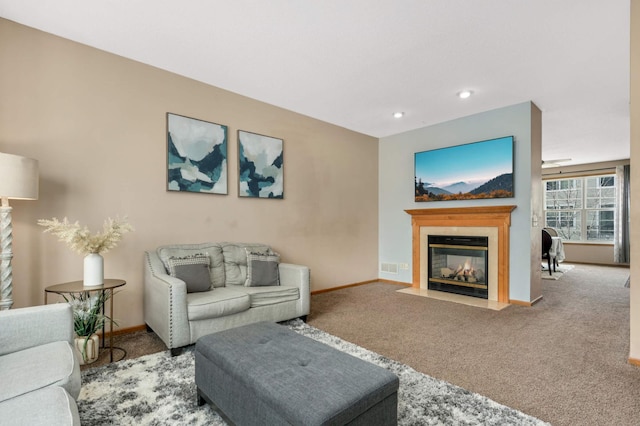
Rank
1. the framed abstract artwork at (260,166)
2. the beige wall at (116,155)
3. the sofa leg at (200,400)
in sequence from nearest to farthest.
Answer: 1. the sofa leg at (200,400)
2. the beige wall at (116,155)
3. the framed abstract artwork at (260,166)

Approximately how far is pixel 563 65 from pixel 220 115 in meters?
3.72

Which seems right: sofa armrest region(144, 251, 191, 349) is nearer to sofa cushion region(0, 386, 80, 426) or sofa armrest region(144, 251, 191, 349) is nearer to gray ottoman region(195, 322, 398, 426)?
gray ottoman region(195, 322, 398, 426)

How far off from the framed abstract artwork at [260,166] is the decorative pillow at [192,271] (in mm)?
1167

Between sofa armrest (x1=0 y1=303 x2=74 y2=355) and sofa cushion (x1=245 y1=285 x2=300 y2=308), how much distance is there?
153 centimetres

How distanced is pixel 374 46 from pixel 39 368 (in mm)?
3219

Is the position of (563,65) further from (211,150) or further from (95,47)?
(95,47)

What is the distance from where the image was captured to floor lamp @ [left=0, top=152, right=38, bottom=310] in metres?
2.29

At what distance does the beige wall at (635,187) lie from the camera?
2.50 metres

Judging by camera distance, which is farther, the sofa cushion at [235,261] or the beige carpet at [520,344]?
the sofa cushion at [235,261]

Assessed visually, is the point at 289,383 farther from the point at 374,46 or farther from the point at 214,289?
the point at 374,46

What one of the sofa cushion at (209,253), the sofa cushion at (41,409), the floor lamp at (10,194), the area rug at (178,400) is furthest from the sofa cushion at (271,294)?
the sofa cushion at (41,409)

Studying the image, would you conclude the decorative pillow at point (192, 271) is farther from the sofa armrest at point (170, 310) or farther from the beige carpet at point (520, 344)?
the beige carpet at point (520, 344)

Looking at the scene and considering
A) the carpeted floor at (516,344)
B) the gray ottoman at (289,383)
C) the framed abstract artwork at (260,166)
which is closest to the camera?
the gray ottoman at (289,383)

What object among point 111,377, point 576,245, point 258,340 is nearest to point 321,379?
point 258,340
